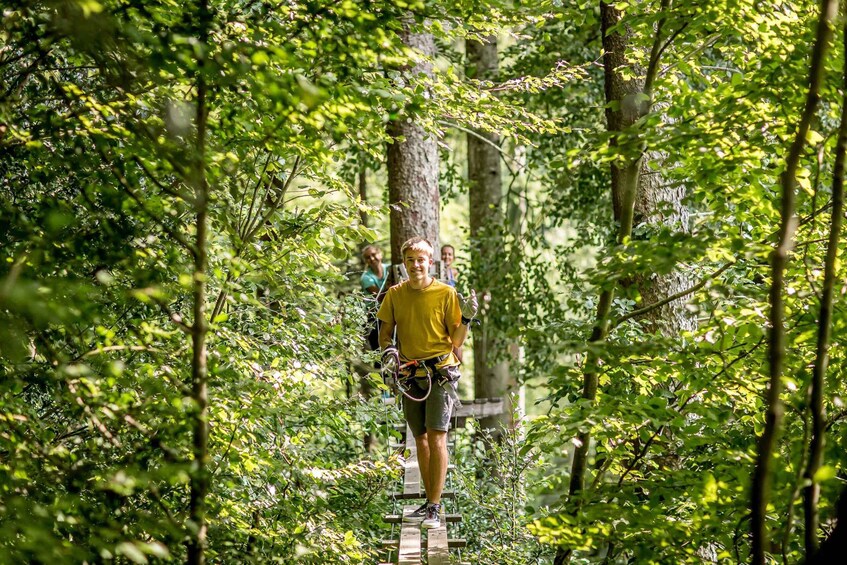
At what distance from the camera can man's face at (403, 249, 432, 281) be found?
206 inches

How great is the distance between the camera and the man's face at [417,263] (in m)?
5.22

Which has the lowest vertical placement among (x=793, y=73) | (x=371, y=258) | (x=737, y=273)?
(x=737, y=273)

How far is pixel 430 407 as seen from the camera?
5266 millimetres

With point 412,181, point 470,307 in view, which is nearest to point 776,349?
point 470,307

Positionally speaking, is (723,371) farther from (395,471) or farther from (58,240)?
(58,240)

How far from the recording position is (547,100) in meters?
10.2

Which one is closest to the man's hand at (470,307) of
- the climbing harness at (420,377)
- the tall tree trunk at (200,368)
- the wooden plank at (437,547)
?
the climbing harness at (420,377)

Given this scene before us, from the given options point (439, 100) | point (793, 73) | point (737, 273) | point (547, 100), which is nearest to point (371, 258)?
point (547, 100)

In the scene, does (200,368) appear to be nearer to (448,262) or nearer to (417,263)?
(417,263)

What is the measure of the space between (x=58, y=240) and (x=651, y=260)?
7.02 ft

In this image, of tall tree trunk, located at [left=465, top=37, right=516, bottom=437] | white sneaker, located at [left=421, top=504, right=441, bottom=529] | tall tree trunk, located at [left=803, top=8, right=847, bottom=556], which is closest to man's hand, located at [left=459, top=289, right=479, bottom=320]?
white sneaker, located at [left=421, top=504, right=441, bottom=529]

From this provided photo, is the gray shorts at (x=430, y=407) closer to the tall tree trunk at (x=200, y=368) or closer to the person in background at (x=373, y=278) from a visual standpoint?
the tall tree trunk at (x=200, y=368)

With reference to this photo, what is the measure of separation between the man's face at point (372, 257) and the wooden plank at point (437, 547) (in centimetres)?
403

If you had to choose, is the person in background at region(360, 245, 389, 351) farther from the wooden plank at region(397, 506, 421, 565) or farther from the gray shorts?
the wooden plank at region(397, 506, 421, 565)
